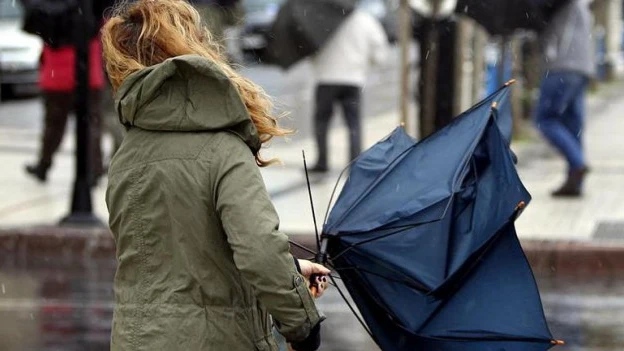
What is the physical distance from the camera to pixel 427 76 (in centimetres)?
1204

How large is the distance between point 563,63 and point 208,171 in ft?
26.5

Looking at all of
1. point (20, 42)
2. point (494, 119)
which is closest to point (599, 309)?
point (494, 119)

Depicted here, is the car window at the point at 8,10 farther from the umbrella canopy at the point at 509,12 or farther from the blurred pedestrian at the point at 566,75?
the blurred pedestrian at the point at 566,75

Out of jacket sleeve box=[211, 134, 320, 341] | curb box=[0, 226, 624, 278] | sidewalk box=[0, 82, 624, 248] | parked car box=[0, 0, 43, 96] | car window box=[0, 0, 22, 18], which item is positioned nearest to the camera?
jacket sleeve box=[211, 134, 320, 341]

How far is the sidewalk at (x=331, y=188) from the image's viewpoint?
978cm

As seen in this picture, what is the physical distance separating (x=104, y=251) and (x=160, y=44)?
648 cm

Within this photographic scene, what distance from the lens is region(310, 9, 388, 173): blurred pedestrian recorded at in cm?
1236

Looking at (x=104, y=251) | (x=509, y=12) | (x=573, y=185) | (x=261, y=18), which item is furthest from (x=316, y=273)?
(x=261, y=18)

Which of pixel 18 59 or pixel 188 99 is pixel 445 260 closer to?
pixel 188 99

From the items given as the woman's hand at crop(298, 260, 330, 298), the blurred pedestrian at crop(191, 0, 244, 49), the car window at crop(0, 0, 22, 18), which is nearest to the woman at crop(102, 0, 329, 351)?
the woman's hand at crop(298, 260, 330, 298)

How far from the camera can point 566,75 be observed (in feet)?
35.3

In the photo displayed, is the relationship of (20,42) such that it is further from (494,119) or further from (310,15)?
(494,119)

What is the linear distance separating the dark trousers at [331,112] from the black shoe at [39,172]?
2.57 m

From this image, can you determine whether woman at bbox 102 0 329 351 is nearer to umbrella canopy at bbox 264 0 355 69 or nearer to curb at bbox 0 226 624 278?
curb at bbox 0 226 624 278
